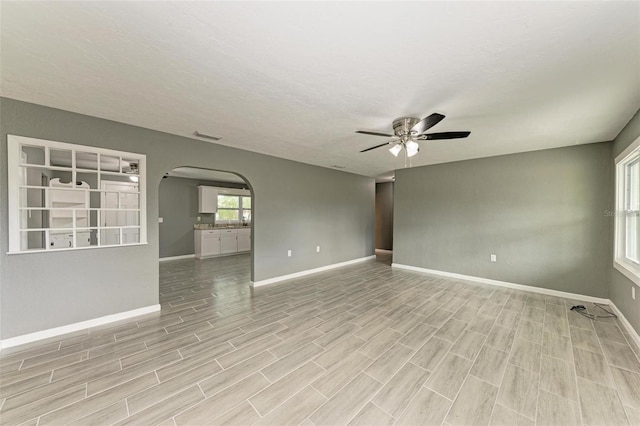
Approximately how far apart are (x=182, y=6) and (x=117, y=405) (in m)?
2.56

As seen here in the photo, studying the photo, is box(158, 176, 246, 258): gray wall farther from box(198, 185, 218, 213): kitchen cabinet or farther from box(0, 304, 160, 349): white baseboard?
box(0, 304, 160, 349): white baseboard

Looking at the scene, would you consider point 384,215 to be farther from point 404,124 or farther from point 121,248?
point 121,248

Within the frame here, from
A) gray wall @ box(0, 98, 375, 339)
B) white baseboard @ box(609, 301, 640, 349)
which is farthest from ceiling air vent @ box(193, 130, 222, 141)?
white baseboard @ box(609, 301, 640, 349)

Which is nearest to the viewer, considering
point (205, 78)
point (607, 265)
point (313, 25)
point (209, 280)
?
Answer: point (313, 25)

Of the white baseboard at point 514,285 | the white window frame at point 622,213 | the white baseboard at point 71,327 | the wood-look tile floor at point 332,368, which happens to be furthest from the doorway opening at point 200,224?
the white window frame at point 622,213

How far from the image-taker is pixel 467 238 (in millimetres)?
4820

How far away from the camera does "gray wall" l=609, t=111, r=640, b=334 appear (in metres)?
2.50

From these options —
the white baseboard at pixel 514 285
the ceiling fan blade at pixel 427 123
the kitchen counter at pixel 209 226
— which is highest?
the ceiling fan blade at pixel 427 123

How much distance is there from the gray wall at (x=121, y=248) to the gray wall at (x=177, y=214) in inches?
152

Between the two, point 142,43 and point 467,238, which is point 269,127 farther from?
point 467,238

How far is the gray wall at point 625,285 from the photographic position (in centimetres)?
250

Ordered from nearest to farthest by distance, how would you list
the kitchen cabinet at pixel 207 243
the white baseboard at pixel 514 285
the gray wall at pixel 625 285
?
the gray wall at pixel 625 285
the white baseboard at pixel 514 285
the kitchen cabinet at pixel 207 243

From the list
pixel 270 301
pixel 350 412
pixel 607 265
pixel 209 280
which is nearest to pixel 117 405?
pixel 350 412

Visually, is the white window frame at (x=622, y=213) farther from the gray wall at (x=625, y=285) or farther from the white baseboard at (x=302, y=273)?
the white baseboard at (x=302, y=273)
